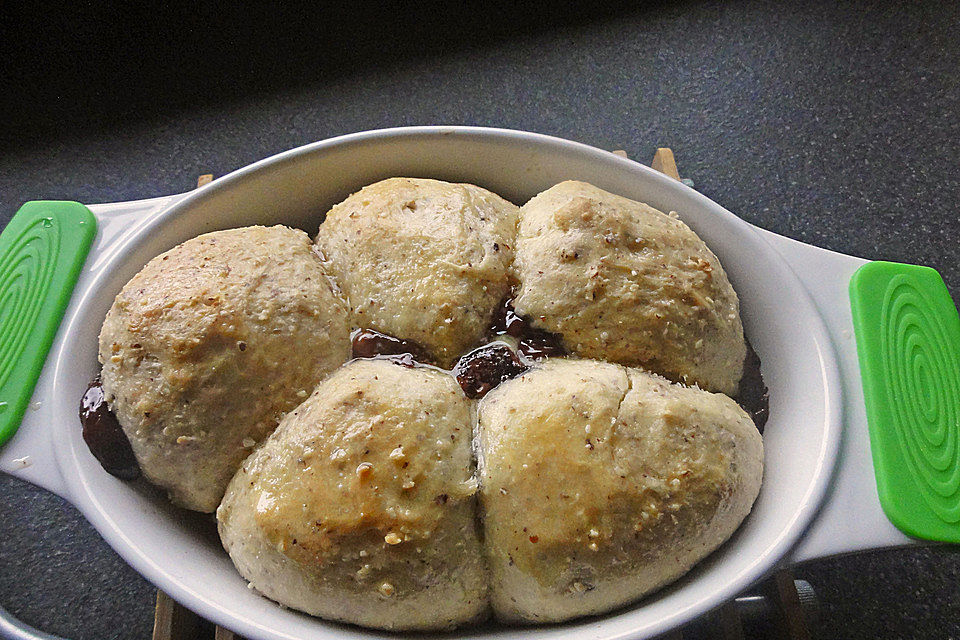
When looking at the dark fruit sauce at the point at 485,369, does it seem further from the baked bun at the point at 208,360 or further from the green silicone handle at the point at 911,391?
the green silicone handle at the point at 911,391

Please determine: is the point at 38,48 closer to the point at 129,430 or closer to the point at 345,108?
the point at 345,108

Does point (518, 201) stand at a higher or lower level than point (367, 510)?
higher

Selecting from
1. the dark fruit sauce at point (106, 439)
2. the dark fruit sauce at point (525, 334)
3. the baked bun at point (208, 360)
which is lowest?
the dark fruit sauce at point (106, 439)

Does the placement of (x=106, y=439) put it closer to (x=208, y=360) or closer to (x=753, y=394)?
(x=208, y=360)

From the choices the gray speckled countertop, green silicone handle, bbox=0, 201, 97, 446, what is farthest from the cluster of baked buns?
the gray speckled countertop

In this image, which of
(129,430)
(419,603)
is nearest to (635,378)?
(419,603)

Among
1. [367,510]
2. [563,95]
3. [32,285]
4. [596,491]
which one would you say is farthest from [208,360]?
[563,95]

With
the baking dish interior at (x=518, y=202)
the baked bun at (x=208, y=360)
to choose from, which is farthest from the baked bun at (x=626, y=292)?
the baked bun at (x=208, y=360)
